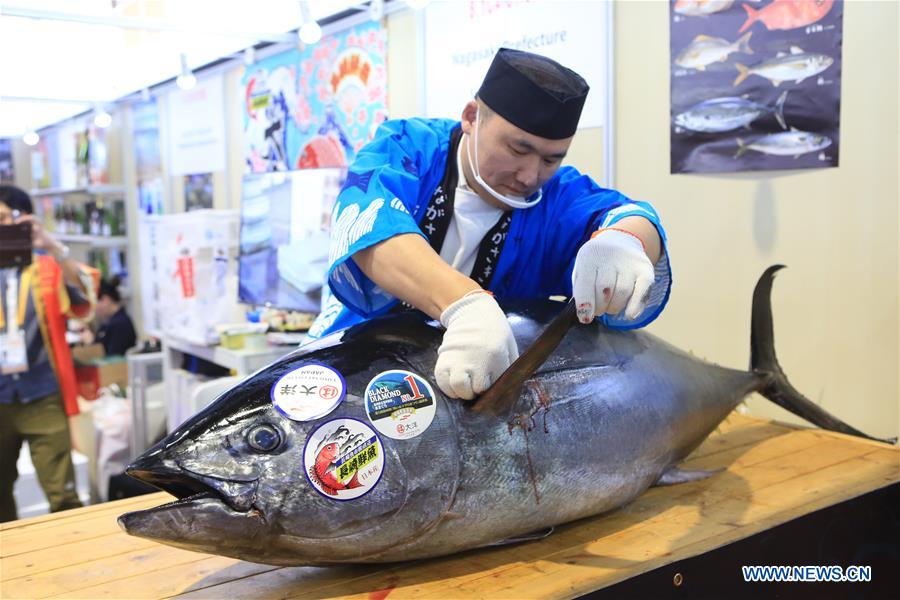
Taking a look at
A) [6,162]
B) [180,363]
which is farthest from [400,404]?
[6,162]

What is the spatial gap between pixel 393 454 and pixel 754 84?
173 cm

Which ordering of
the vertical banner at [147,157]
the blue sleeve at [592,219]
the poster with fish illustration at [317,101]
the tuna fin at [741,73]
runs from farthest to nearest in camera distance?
the vertical banner at [147,157], the poster with fish illustration at [317,101], the tuna fin at [741,73], the blue sleeve at [592,219]

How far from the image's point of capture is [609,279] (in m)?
1.28

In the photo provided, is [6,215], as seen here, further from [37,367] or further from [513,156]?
[513,156]

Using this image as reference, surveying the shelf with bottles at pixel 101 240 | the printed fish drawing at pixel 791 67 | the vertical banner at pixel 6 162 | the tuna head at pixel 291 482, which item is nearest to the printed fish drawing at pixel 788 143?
the printed fish drawing at pixel 791 67

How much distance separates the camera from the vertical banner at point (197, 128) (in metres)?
5.32

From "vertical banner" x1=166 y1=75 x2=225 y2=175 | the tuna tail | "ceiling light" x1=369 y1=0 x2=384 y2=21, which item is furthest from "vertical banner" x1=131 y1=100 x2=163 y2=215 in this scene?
the tuna tail

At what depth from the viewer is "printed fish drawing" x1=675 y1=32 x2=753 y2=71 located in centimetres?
227

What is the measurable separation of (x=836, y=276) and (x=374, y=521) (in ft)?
5.42

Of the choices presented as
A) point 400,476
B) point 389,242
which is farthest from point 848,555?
point 389,242

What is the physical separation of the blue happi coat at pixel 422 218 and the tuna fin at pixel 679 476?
320 millimetres

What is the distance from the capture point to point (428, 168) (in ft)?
5.23

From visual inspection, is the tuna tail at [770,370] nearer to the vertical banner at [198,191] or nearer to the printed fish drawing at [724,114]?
the printed fish drawing at [724,114]

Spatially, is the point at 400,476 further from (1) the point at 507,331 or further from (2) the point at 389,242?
(2) the point at 389,242
